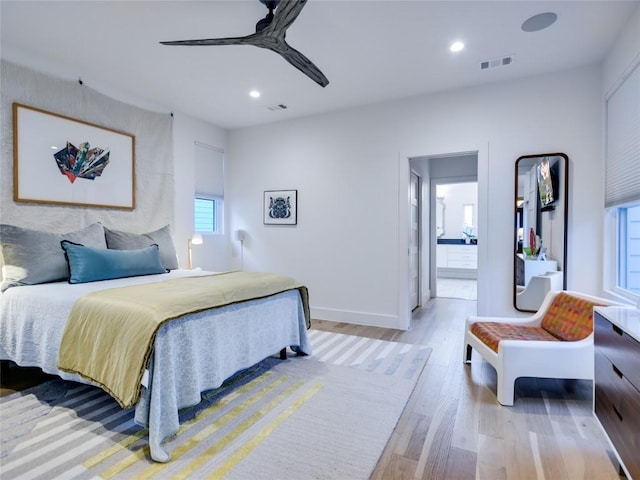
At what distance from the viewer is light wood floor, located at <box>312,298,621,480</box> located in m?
1.62

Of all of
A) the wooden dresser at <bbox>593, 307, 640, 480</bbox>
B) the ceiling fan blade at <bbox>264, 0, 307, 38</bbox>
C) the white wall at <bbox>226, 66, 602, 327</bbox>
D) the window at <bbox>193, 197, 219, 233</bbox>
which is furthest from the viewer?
the window at <bbox>193, 197, 219, 233</bbox>

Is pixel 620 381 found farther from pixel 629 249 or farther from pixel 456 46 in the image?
pixel 456 46

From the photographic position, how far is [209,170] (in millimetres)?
4918

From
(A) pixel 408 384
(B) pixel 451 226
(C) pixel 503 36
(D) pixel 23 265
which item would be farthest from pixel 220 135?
(B) pixel 451 226

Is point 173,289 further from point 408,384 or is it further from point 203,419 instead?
point 408,384

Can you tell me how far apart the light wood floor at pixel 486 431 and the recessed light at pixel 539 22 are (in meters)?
2.76

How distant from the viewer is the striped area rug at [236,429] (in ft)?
5.32

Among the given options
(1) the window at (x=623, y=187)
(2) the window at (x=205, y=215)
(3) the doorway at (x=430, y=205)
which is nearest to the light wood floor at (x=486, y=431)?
(1) the window at (x=623, y=187)

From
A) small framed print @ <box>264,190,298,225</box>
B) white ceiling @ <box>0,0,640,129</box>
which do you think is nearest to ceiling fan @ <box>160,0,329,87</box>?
white ceiling @ <box>0,0,640,129</box>

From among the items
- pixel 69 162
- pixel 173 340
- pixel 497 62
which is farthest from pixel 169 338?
pixel 497 62

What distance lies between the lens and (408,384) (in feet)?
8.32

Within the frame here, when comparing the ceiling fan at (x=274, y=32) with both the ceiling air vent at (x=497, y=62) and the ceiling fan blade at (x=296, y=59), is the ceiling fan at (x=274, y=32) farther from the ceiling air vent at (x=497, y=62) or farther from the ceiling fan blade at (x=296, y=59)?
the ceiling air vent at (x=497, y=62)

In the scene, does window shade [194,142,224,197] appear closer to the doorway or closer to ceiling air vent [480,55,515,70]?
the doorway

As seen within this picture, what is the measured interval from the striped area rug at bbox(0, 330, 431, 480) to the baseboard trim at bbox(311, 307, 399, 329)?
1285 millimetres
